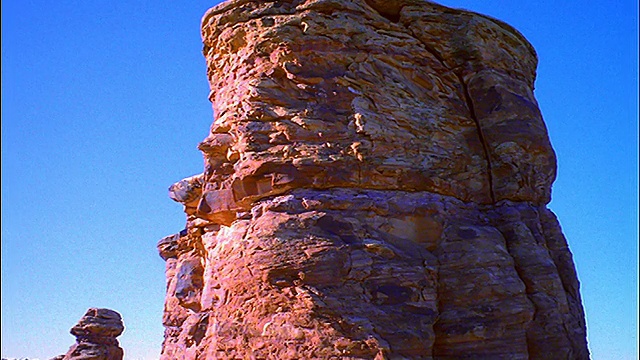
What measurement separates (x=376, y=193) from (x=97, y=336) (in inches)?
686

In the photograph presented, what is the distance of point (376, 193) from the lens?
12203 mm

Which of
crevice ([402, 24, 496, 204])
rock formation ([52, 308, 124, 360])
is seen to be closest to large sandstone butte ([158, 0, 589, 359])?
crevice ([402, 24, 496, 204])

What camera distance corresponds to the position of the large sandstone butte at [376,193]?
11117 millimetres

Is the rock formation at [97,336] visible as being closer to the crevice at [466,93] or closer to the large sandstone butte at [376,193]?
the large sandstone butte at [376,193]

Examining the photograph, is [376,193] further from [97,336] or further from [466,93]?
[97,336]

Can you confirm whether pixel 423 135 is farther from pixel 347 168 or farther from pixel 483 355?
pixel 483 355

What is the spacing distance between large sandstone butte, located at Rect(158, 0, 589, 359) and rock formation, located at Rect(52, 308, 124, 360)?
1219cm

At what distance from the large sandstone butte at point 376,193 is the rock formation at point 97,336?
12.2 metres

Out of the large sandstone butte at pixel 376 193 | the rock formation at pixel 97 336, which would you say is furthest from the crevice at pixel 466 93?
the rock formation at pixel 97 336

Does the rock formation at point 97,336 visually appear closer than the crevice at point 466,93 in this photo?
No

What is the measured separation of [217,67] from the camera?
14344mm

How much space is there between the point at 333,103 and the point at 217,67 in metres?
3.09

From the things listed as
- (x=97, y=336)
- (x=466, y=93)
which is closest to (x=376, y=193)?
(x=466, y=93)

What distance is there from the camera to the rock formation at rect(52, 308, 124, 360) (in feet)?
82.3
